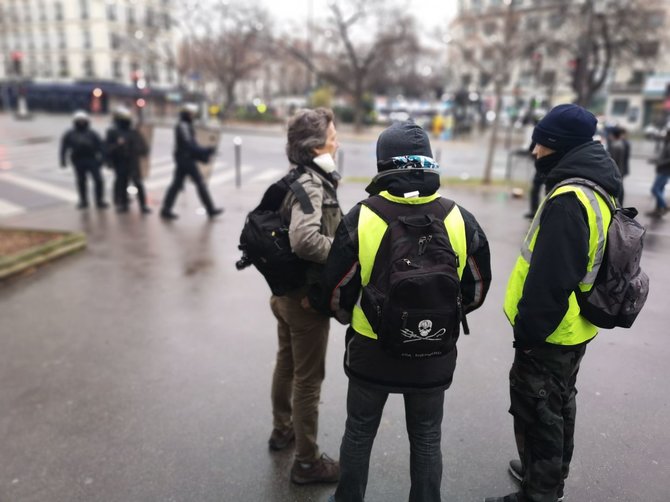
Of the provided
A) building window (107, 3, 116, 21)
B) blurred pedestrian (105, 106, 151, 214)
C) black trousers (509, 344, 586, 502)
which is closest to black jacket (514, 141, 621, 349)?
black trousers (509, 344, 586, 502)

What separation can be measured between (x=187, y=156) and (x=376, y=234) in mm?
7497

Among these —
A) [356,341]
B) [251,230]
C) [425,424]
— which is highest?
[251,230]

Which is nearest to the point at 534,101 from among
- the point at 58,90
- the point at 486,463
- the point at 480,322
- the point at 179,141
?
the point at 179,141

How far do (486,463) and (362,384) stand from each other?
1.20 meters

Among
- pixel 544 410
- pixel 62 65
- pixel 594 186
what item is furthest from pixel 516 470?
pixel 62 65

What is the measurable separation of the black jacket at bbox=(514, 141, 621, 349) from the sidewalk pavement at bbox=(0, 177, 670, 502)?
1094 mm

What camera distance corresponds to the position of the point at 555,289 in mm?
2268

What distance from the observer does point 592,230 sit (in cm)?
228

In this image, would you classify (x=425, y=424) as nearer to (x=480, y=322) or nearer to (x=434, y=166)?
(x=434, y=166)

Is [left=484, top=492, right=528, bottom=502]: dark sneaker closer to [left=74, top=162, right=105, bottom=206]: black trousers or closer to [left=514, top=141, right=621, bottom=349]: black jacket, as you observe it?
[left=514, top=141, right=621, bottom=349]: black jacket

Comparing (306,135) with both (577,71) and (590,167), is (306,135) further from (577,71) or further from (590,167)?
(577,71)

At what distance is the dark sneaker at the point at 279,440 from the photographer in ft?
10.4

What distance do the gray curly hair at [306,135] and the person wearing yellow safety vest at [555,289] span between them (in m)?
1.04

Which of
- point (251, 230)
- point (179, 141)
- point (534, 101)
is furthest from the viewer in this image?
point (534, 101)
